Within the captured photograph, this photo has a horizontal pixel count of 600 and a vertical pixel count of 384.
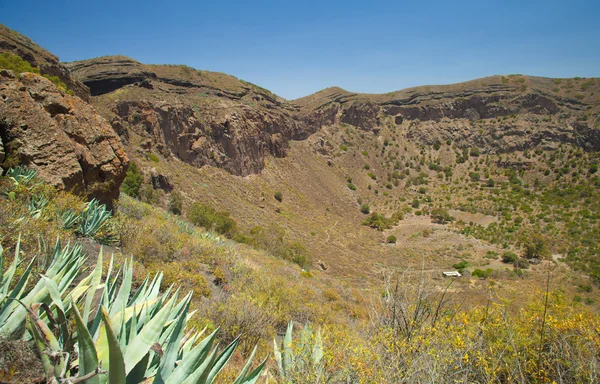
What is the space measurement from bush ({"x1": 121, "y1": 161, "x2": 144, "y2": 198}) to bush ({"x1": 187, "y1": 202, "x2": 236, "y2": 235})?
301 centimetres

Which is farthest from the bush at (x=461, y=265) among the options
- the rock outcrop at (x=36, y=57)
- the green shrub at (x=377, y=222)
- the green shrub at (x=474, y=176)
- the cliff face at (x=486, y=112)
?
the cliff face at (x=486, y=112)

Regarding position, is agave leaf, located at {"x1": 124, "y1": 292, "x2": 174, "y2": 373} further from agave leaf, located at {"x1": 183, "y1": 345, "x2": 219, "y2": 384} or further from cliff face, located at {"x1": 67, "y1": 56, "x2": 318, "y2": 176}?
cliff face, located at {"x1": 67, "y1": 56, "x2": 318, "y2": 176}

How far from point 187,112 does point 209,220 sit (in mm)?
11989

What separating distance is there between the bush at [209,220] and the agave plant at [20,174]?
10.9 metres

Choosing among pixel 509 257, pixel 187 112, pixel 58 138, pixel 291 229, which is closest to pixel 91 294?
pixel 58 138

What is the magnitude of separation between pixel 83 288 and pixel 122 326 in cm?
80

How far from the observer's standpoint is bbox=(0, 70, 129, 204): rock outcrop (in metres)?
6.07

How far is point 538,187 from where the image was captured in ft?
130

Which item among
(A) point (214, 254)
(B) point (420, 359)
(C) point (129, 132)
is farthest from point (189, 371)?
(C) point (129, 132)

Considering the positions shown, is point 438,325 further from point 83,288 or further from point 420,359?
point 83,288

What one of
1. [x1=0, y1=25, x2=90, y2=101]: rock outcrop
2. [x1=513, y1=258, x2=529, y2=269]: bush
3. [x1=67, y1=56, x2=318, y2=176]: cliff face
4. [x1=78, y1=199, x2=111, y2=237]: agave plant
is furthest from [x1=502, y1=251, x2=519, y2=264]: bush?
[x1=0, y1=25, x2=90, y2=101]: rock outcrop

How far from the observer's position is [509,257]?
23219 millimetres

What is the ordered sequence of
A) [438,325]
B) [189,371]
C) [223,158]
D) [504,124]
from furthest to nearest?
1. [504,124]
2. [223,158]
3. [438,325]
4. [189,371]

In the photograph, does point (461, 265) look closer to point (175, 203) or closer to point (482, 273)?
point (482, 273)
